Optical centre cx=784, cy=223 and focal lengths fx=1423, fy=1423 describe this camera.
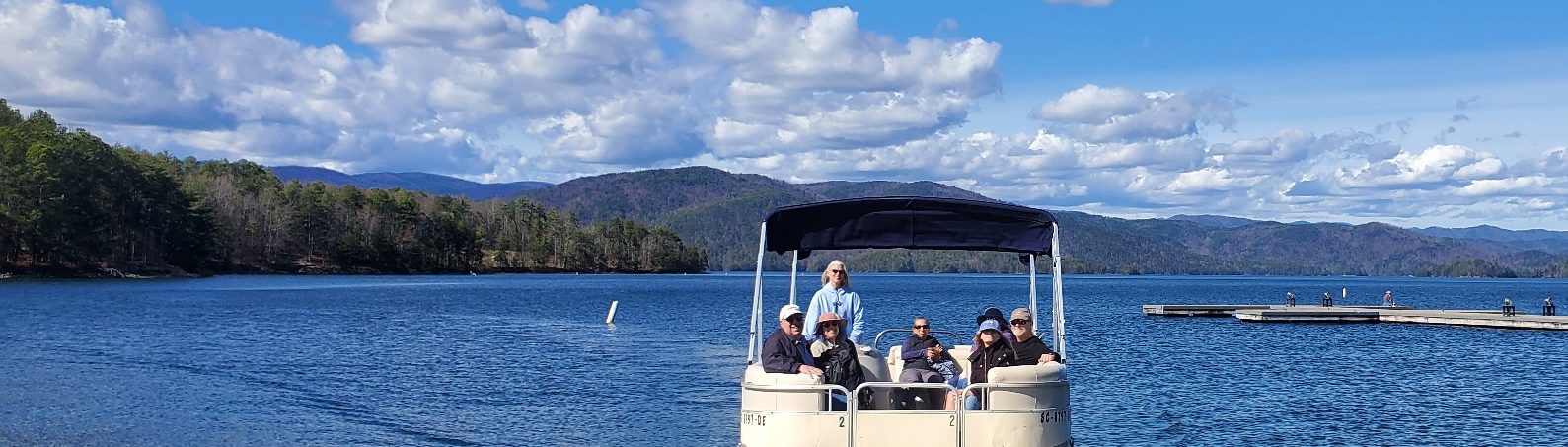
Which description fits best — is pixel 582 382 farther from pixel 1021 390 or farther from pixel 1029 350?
pixel 1021 390

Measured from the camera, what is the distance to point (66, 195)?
106875mm

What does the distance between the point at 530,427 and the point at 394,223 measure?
161 metres

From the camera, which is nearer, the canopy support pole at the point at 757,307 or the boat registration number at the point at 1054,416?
the boat registration number at the point at 1054,416

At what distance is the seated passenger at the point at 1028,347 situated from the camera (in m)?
14.3

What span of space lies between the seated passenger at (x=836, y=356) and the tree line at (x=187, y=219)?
332ft

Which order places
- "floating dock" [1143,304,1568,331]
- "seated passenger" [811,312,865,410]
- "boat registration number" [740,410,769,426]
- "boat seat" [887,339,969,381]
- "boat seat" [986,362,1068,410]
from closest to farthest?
"boat seat" [986,362,1068,410] < "boat registration number" [740,410,769,426] < "seated passenger" [811,312,865,410] < "boat seat" [887,339,969,381] < "floating dock" [1143,304,1568,331]

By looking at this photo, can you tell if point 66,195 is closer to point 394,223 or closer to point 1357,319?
point 394,223

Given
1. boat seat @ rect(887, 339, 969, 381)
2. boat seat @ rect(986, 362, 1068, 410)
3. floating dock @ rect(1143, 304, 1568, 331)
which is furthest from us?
floating dock @ rect(1143, 304, 1568, 331)

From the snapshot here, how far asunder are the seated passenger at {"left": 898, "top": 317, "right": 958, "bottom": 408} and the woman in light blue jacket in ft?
2.07

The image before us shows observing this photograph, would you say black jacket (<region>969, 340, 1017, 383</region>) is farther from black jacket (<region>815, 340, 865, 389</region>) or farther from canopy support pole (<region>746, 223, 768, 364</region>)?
canopy support pole (<region>746, 223, 768, 364</region>)

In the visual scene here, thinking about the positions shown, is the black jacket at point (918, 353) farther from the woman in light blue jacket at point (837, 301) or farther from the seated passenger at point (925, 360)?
Answer: the woman in light blue jacket at point (837, 301)

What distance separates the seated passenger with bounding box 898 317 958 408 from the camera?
1426 centimetres

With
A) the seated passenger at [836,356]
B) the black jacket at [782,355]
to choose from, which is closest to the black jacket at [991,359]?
the seated passenger at [836,356]

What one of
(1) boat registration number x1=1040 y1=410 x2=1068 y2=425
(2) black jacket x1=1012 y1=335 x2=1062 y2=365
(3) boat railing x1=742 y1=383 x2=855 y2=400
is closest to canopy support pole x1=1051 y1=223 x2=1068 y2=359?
(2) black jacket x1=1012 y1=335 x2=1062 y2=365
